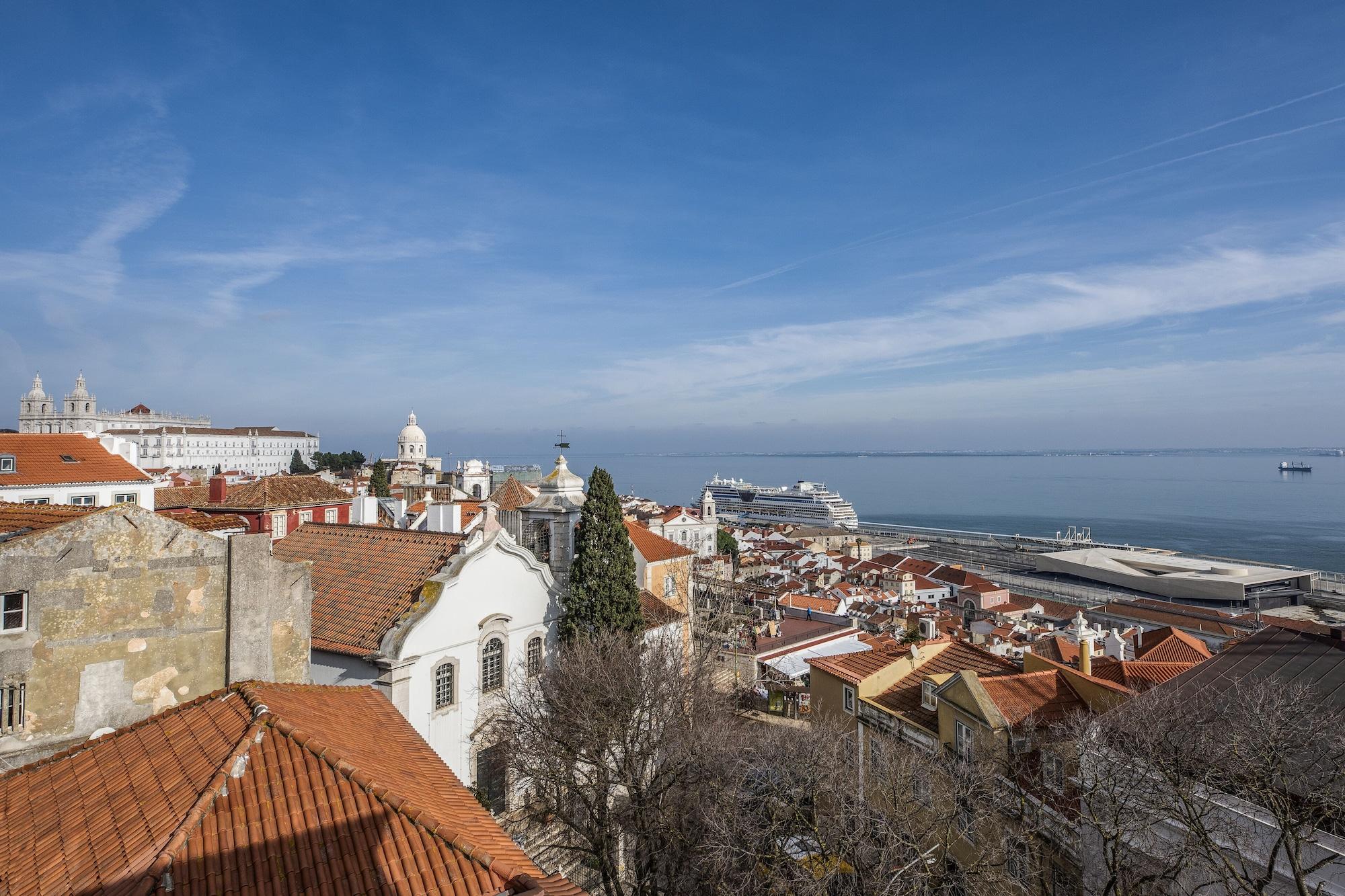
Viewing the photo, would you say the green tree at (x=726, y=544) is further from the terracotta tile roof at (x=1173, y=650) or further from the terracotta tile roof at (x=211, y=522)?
the terracotta tile roof at (x=211, y=522)

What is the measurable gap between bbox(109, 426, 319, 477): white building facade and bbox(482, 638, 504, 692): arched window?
140 m

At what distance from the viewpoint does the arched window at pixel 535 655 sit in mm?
18203

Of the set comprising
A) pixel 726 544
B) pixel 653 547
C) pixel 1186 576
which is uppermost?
pixel 653 547

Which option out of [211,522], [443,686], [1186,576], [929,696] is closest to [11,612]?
[211,522]

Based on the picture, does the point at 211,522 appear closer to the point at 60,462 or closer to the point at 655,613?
the point at 655,613

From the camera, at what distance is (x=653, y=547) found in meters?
33.9

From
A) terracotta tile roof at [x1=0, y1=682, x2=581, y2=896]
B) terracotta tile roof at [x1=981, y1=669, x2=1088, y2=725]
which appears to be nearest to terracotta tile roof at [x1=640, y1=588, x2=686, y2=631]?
terracotta tile roof at [x1=981, y1=669, x2=1088, y2=725]

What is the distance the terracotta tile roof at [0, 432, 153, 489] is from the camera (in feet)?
96.1

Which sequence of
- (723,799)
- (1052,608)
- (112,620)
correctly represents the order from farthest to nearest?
(1052,608)
(723,799)
(112,620)

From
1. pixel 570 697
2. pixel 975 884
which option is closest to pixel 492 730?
pixel 570 697

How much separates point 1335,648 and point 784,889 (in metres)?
10.7

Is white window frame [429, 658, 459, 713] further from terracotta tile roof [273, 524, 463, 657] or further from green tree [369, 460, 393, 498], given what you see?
green tree [369, 460, 393, 498]

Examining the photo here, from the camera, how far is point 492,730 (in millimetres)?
16656

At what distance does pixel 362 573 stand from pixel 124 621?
8.34 meters
